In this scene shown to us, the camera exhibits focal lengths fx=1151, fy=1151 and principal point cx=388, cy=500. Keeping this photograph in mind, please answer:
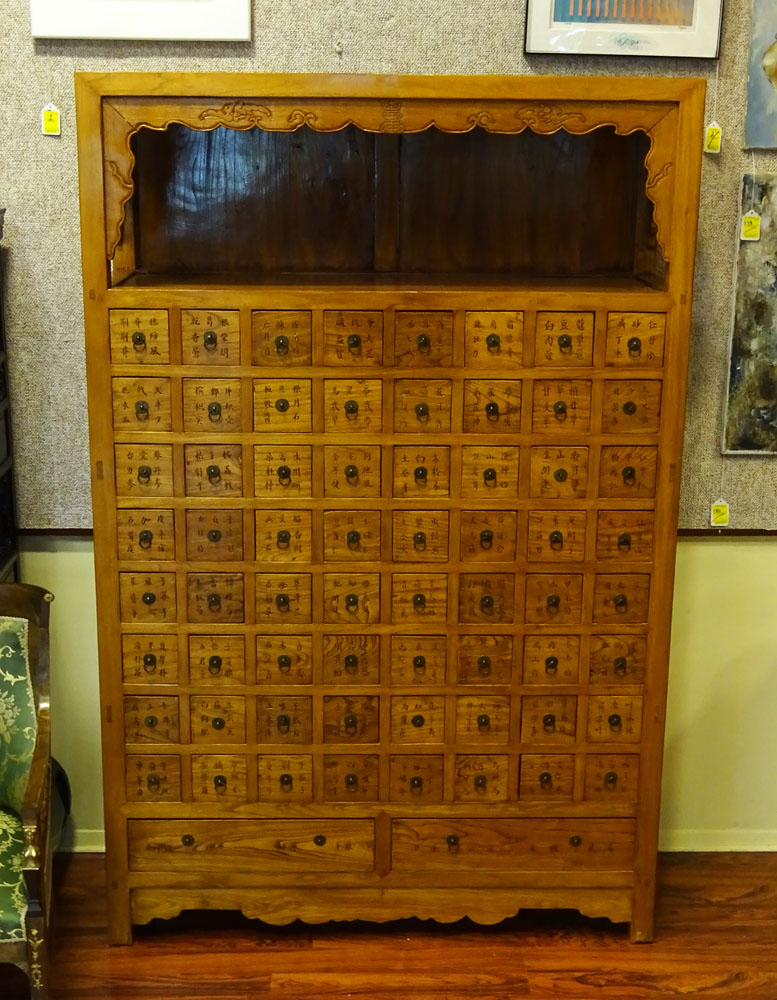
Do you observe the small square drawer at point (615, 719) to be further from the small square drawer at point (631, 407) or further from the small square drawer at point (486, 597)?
the small square drawer at point (631, 407)

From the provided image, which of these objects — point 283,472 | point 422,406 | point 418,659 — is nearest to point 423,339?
point 422,406

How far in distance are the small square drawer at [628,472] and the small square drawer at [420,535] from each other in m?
0.39

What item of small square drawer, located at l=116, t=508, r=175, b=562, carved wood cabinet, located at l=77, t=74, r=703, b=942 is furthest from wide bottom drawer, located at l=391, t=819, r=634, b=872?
small square drawer, located at l=116, t=508, r=175, b=562

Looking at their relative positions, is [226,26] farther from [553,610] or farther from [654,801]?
[654,801]

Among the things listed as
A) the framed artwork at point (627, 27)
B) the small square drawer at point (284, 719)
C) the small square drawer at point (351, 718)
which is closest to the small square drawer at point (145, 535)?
the small square drawer at point (284, 719)

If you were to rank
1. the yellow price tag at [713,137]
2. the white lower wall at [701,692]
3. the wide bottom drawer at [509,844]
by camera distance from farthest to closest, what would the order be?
1. the white lower wall at [701,692]
2. the yellow price tag at [713,137]
3. the wide bottom drawer at [509,844]

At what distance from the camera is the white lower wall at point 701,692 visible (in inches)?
128

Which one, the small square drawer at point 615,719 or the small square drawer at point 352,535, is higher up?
the small square drawer at point 352,535

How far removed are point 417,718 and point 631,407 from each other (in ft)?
2.99

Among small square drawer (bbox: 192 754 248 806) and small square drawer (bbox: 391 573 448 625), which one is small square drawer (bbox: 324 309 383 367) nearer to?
small square drawer (bbox: 391 573 448 625)

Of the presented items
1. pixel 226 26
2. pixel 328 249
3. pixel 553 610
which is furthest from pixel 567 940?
pixel 226 26

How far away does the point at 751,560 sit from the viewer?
3.28m

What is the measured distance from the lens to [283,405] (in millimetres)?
2629

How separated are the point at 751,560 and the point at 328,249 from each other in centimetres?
148
